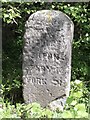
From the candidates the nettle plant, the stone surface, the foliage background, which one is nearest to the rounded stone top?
the stone surface

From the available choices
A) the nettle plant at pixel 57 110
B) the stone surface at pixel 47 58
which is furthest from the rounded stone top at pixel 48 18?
the nettle plant at pixel 57 110

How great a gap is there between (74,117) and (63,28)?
1.53 m

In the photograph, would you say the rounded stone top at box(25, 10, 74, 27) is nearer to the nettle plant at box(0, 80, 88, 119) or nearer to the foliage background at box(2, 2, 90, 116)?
the foliage background at box(2, 2, 90, 116)

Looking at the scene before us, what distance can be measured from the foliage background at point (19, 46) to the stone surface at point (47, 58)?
0.53m

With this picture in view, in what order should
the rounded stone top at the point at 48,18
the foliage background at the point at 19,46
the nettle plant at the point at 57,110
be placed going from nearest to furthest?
the nettle plant at the point at 57,110, the rounded stone top at the point at 48,18, the foliage background at the point at 19,46

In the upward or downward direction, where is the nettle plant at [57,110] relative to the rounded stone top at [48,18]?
downward

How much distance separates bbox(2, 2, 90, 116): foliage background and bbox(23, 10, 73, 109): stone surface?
0.53m

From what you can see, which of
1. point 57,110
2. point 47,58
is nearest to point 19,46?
point 47,58

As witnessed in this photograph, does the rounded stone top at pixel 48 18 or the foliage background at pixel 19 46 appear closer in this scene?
the rounded stone top at pixel 48 18

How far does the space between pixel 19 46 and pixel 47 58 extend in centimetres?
208

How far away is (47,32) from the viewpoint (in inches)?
177

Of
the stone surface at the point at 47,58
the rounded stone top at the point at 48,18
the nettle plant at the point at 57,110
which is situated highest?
the rounded stone top at the point at 48,18

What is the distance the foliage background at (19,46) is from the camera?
545 centimetres

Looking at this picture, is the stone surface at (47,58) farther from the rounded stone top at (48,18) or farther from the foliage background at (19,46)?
the foliage background at (19,46)
